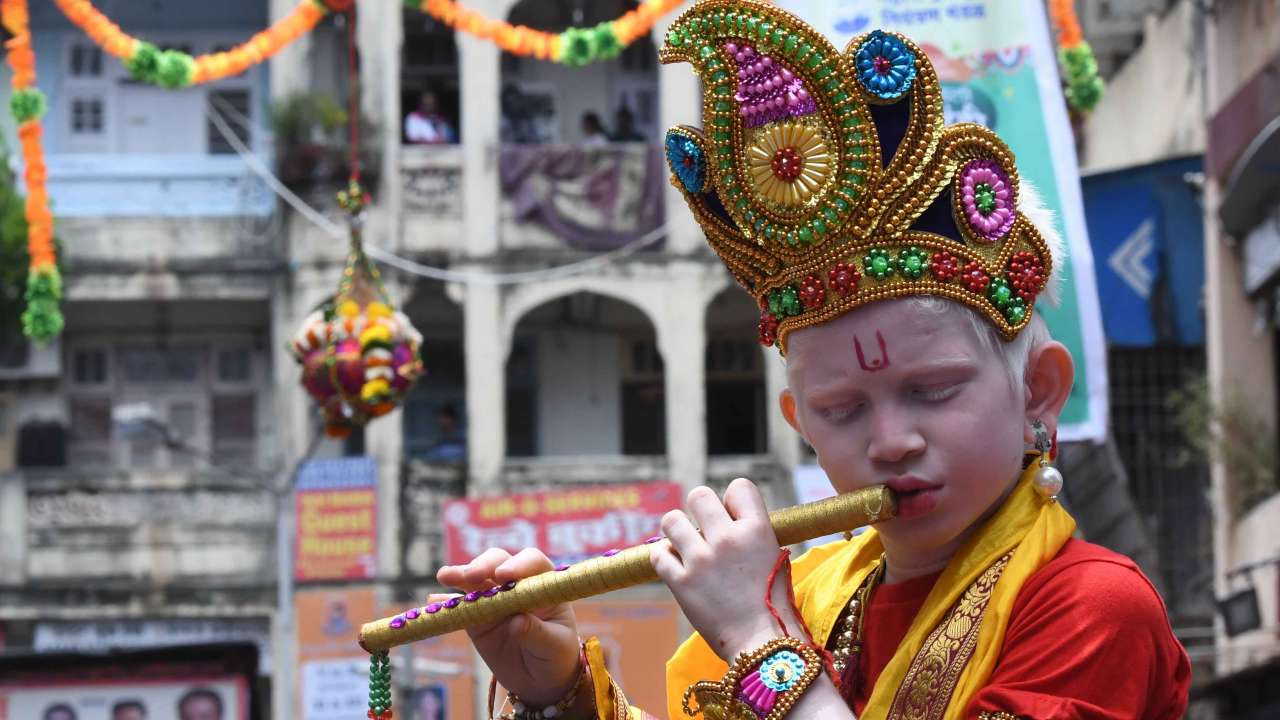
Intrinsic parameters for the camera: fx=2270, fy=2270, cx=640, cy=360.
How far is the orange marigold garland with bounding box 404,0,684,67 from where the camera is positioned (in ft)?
57.1

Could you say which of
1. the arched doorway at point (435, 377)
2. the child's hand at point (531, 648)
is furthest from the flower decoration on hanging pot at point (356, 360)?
the arched doorway at point (435, 377)

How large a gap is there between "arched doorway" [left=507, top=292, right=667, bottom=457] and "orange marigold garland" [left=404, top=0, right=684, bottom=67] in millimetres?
9912

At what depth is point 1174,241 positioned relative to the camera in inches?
867

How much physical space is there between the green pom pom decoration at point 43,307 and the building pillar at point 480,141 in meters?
10.0

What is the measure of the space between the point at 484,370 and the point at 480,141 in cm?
275

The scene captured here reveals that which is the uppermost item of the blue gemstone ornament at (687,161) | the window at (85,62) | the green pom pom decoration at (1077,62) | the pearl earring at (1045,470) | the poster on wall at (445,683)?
the window at (85,62)

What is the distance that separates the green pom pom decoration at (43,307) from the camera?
16.6 meters

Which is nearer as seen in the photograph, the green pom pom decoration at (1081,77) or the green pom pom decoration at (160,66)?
the green pom pom decoration at (1081,77)

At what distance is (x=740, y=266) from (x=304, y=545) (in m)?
22.2

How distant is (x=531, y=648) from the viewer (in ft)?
13.1

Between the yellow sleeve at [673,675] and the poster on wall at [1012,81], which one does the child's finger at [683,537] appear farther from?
the poster on wall at [1012,81]

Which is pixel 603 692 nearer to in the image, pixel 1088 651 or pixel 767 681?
pixel 767 681

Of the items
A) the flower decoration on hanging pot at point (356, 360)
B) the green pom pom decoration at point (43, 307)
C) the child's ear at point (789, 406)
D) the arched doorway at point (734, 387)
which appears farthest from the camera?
the arched doorway at point (734, 387)

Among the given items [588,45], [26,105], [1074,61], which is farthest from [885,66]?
[26,105]
